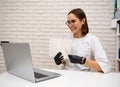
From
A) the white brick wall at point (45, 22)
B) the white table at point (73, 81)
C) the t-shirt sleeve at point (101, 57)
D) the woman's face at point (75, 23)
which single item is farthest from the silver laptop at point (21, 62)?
the white brick wall at point (45, 22)

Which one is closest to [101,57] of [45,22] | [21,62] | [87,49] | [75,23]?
[87,49]

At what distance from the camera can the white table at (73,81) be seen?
120 cm

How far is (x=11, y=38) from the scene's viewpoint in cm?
312

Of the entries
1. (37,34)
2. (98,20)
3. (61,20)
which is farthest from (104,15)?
(37,34)

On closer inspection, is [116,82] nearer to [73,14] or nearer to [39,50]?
[73,14]

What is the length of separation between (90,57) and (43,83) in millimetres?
784

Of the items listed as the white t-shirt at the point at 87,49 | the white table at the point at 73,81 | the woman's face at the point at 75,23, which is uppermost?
the woman's face at the point at 75,23

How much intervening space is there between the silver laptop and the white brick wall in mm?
1546

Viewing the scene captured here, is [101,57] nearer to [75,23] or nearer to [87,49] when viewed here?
[87,49]

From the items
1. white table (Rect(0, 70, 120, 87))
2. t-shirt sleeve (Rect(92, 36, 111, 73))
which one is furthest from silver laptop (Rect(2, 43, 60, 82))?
t-shirt sleeve (Rect(92, 36, 111, 73))

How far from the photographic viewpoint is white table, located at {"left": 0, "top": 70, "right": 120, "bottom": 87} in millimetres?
1203

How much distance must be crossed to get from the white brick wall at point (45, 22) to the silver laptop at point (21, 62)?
1546 millimetres

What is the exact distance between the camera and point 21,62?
4.19 ft

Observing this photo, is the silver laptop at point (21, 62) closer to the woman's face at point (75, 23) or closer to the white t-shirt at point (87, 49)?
the white t-shirt at point (87, 49)
